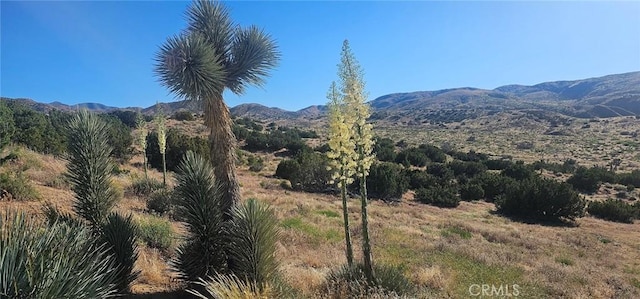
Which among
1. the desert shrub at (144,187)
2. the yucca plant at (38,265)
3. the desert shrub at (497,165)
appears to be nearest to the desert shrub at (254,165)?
the desert shrub at (144,187)

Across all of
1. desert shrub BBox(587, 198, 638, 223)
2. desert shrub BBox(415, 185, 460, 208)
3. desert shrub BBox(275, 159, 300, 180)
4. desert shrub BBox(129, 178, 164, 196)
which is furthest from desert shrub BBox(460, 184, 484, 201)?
desert shrub BBox(129, 178, 164, 196)

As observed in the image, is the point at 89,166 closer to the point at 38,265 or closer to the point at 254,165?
the point at 38,265

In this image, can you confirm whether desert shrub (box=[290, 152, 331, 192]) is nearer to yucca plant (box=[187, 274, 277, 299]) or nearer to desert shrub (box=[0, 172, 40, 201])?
desert shrub (box=[0, 172, 40, 201])

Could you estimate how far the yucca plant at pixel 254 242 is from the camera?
583 cm

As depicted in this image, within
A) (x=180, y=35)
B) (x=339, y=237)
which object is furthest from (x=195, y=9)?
(x=339, y=237)

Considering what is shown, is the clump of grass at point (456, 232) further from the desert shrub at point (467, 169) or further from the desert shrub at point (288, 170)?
the desert shrub at point (467, 169)

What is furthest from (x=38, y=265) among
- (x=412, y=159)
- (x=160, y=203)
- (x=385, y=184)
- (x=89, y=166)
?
(x=412, y=159)

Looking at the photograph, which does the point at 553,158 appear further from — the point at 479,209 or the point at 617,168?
the point at 479,209

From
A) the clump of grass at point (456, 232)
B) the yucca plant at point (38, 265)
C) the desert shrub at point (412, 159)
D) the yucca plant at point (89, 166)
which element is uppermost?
the yucca plant at point (89, 166)

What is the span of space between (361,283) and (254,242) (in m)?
2.28

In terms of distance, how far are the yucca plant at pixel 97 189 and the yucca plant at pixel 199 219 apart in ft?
2.91

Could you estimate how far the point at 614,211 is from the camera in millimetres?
24172

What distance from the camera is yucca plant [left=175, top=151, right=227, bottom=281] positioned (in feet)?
20.5

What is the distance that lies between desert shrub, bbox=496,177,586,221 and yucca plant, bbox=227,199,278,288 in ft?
75.9
